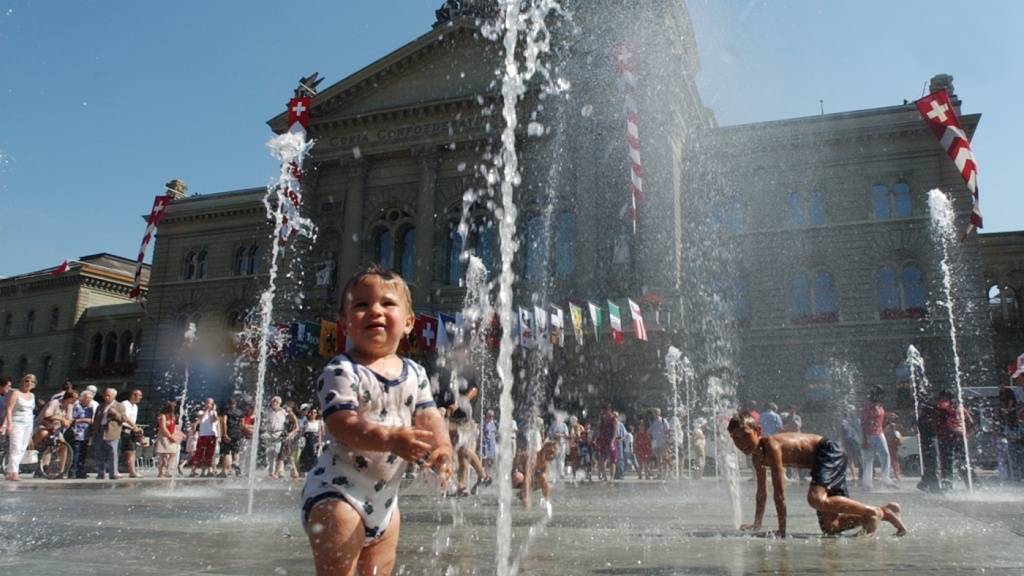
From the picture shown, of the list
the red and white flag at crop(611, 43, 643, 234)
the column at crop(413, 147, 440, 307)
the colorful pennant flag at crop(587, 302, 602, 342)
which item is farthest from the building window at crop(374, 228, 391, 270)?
the red and white flag at crop(611, 43, 643, 234)

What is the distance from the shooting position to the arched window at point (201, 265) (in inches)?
1642

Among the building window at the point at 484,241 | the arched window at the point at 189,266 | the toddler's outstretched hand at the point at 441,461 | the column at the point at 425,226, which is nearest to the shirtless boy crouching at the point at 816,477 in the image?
the toddler's outstretched hand at the point at 441,461

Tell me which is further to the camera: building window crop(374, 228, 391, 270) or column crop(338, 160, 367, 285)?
building window crop(374, 228, 391, 270)

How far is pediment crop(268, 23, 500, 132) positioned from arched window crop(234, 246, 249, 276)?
10.2 meters

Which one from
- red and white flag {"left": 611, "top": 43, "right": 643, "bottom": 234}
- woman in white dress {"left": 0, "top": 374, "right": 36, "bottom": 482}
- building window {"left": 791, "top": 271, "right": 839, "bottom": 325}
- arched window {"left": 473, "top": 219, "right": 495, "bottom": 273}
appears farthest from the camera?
arched window {"left": 473, "top": 219, "right": 495, "bottom": 273}

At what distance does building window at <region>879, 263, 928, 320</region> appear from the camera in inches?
1057

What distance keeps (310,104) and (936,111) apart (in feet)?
84.2

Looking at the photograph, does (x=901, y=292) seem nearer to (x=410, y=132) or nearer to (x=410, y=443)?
(x=410, y=132)

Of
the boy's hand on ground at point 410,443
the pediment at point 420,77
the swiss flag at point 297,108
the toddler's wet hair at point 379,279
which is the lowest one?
the boy's hand on ground at point 410,443

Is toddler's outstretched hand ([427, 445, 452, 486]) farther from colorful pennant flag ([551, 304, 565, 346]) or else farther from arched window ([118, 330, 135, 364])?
arched window ([118, 330, 135, 364])

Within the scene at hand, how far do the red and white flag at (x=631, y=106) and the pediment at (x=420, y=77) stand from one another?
25.5ft

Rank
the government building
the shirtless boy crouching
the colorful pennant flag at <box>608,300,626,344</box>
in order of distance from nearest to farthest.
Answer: the shirtless boy crouching < the colorful pennant flag at <box>608,300,626,344</box> < the government building

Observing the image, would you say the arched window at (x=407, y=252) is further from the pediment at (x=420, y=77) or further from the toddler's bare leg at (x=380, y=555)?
the toddler's bare leg at (x=380, y=555)

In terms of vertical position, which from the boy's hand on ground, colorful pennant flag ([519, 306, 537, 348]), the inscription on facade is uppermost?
the inscription on facade
